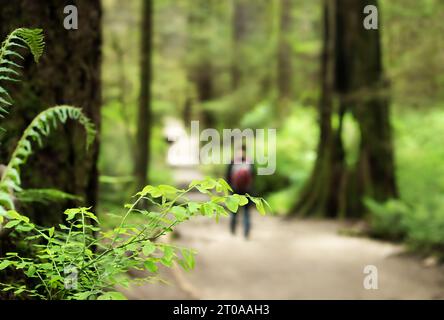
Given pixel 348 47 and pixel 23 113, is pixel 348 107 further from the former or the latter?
pixel 23 113

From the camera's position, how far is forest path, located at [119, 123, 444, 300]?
7277 mm

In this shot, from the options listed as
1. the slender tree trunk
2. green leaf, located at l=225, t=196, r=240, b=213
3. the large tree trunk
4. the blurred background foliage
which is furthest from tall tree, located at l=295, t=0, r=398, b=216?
the slender tree trunk

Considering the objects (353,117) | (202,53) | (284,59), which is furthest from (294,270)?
(202,53)

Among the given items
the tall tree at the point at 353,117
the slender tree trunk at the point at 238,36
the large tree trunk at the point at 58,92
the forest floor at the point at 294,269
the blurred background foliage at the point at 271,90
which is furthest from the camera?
the slender tree trunk at the point at 238,36

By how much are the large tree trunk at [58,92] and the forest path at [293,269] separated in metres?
1.76

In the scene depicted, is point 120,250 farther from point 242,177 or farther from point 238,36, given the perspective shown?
point 238,36

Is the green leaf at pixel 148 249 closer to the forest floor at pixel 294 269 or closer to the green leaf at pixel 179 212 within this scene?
the green leaf at pixel 179 212

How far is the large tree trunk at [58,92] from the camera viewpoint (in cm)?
423

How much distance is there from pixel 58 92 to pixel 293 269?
555 centimetres

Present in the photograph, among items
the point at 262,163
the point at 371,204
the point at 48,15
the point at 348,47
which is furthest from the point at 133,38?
the point at 48,15

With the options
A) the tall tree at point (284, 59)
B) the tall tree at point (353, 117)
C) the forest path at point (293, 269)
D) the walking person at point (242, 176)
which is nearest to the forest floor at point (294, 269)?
the forest path at point (293, 269)

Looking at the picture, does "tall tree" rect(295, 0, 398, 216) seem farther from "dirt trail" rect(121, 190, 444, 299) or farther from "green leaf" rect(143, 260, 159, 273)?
"green leaf" rect(143, 260, 159, 273)

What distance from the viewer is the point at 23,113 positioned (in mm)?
4246

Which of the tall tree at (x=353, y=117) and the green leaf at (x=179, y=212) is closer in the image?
the green leaf at (x=179, y=212)
